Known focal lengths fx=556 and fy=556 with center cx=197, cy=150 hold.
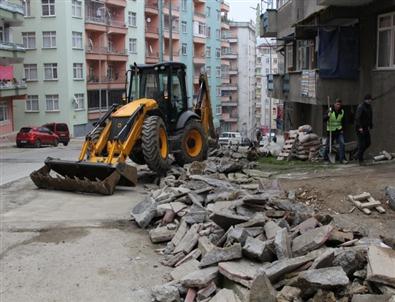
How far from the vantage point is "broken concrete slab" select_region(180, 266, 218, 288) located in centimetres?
641

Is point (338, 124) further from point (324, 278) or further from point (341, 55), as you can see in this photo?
point (324, 278)

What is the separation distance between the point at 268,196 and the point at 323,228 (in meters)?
2.72

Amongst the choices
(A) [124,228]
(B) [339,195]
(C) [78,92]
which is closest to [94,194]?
(A) [124,228]

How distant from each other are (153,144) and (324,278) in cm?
878

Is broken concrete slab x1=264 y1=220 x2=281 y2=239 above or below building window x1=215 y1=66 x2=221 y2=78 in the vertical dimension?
below

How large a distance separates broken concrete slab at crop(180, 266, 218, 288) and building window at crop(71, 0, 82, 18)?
47.9 meters

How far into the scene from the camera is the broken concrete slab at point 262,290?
5.57 meters

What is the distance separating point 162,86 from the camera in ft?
52.0

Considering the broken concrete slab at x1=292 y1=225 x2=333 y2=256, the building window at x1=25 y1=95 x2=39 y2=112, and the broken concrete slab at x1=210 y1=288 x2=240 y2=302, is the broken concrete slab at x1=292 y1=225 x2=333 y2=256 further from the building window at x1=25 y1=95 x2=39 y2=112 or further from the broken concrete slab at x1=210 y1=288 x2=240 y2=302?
the building window at x1=25 y1=95 x2=39 y2=112

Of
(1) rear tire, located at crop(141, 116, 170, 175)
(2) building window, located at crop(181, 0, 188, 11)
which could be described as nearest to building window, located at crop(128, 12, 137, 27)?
(2) building window, located at crop(181, 0, 188, 11)

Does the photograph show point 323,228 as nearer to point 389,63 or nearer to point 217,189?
point 217,189

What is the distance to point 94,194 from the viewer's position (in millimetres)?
12711

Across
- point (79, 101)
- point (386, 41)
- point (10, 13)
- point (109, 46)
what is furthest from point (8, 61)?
point (386, 41)

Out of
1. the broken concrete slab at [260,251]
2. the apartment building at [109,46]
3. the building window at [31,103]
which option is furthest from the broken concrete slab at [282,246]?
the building window at [31,103]
